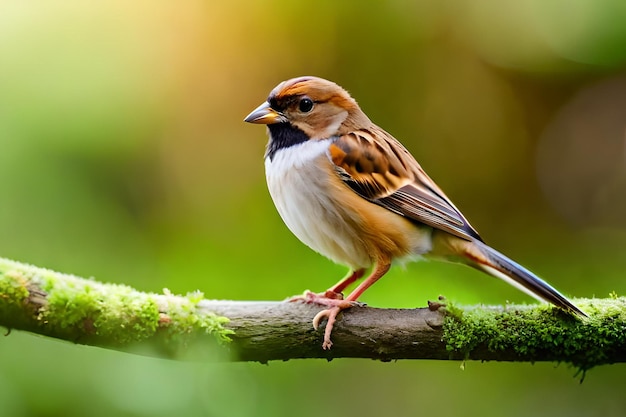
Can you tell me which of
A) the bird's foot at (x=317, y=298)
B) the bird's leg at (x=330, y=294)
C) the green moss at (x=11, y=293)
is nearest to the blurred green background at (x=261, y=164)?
the bird's leg at (x=330, y=294)

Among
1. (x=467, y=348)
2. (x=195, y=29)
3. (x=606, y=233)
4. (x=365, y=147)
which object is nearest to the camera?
(x=467, y=348)

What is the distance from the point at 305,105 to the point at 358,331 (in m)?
1.18

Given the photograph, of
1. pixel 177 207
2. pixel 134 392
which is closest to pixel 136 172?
pixel 177 207

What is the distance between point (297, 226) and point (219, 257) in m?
1.20

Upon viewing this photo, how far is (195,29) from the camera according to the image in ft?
16.8

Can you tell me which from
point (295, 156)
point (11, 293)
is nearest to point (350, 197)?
point (295, 156)

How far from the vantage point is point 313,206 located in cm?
321

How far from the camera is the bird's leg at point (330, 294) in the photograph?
2984mm

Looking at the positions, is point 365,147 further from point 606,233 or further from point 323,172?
point 606,233

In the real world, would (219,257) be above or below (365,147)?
below

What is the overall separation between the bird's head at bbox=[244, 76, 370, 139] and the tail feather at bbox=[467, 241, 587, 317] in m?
0.87

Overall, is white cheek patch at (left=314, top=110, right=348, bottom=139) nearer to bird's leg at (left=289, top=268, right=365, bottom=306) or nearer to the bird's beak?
the bird's beak

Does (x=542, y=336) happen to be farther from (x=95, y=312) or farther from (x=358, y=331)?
(x=95, y=312)

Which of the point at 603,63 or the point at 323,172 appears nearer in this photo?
the point at 323,172
